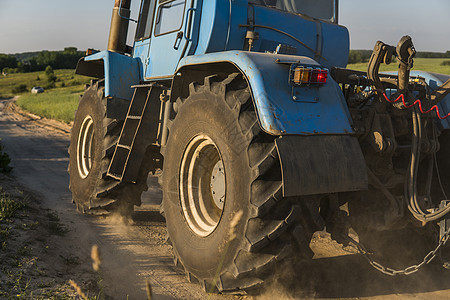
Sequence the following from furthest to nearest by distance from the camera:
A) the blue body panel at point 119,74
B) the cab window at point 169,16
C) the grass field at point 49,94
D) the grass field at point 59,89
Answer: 1. the grass field at point 59,89
2. the grass field at point 49,94
3. the blue body panel at point 119,74
4. the cab window at point 169,16

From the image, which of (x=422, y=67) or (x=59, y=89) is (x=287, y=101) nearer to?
(x=422, y=67)

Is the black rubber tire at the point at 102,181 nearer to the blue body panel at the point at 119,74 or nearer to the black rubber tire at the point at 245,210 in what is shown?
the blue body panel at the point at 119,74

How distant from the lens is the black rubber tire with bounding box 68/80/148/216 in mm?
5328

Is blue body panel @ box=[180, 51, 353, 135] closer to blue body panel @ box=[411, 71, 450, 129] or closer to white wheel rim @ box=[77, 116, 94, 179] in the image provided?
blue body panel @ box=[411, 71, 450, 129]

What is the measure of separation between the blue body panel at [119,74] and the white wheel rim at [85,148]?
3.37ft

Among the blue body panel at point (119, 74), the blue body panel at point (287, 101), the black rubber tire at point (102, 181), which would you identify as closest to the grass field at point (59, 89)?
Result: the black rubber tire at point (102, 181)

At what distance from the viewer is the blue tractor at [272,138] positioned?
2848mm

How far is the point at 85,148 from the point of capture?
6289 mm

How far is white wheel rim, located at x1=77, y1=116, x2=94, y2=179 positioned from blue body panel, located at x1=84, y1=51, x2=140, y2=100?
3.37 ft

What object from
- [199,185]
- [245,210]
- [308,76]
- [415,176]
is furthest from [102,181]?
[415,176]

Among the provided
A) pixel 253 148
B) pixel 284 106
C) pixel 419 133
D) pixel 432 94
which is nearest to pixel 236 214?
pixel 253 148

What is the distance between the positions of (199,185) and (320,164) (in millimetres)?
1276

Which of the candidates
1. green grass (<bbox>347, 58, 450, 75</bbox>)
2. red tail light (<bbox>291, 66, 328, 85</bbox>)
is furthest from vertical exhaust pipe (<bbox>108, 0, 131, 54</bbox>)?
green grass (<bbox>347, 58, 450, 75</bbox>)

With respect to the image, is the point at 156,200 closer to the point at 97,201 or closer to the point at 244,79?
the point at 97,201
